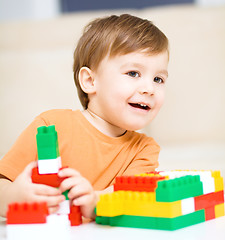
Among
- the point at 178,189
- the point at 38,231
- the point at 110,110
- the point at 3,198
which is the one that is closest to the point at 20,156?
the point at 3,198

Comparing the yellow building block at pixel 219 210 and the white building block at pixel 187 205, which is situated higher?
the white building block at pixel 187 205

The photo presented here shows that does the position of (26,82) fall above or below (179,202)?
above

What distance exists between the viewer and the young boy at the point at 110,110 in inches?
43.1

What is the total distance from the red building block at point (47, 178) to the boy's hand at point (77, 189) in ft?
0.04

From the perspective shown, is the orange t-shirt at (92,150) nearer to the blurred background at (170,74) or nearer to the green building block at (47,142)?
the green building block at (47,142)

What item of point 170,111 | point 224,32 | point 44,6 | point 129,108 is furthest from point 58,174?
point 44,6

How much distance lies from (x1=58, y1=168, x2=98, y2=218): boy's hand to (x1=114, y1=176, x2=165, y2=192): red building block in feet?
0.18

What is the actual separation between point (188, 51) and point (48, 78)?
70cm

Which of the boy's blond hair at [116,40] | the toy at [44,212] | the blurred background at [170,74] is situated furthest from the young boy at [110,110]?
the blurred background at [170,74]

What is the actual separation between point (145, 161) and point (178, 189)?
43 centimetres

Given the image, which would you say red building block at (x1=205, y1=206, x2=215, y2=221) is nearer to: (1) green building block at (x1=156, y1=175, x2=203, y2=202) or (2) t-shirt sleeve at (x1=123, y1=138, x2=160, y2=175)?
(1) green building block at (x1=156, y1=175, x2=203, y2=202)

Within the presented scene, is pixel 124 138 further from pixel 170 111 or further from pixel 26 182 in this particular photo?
pixel 170 111

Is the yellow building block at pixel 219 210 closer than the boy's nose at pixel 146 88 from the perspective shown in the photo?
Yes

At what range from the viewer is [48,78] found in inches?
85.3
